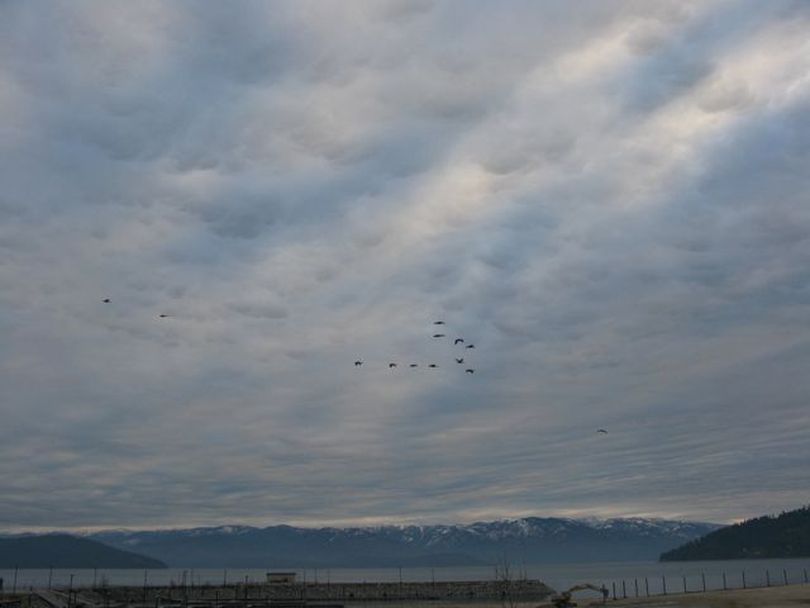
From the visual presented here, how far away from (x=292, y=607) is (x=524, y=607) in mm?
44347

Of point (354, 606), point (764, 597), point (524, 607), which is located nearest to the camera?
point (764, 597)

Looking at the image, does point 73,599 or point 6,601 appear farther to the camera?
point 73,599

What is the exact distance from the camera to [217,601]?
19650 centimetres

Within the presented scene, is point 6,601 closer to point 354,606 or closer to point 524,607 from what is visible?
point 354,606

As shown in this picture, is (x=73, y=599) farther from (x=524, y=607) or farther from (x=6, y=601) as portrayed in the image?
(x=524, y=607)

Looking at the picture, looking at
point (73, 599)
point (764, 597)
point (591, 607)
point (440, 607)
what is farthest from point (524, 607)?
point (73, 599)

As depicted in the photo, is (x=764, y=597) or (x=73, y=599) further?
(x=73, y=599)

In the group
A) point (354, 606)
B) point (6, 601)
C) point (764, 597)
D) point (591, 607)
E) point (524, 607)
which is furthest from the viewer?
point (354, 606)

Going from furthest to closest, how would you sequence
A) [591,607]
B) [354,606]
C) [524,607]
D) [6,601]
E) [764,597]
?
[354,606] < [524,607] < [6,601] < [591,607] < [764,597]

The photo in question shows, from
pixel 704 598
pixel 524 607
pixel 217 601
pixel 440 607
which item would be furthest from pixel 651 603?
pixel 217 601

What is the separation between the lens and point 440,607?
179 metres

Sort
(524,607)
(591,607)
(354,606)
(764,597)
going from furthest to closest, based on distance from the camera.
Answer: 1. (354,606)
2. (524,607)
3. (591,607)
4. (764,597)

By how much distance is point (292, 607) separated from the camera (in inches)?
6368

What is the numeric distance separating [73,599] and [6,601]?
15.6m
